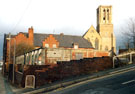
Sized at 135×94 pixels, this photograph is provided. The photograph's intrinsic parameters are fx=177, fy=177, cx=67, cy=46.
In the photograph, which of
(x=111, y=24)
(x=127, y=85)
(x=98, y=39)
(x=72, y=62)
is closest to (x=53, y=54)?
(x=72, y=62)

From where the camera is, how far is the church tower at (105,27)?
7806 centimetres

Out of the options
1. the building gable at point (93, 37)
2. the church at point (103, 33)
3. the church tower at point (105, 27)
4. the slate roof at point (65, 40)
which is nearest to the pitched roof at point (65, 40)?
the slate roof at point (65, 40)

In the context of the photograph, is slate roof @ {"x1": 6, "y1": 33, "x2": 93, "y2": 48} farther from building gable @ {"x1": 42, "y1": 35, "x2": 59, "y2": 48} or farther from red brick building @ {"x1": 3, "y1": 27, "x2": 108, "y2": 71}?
building gable @ {"x1": 42, "y1": 35, "x2": 59, "y2": 48}

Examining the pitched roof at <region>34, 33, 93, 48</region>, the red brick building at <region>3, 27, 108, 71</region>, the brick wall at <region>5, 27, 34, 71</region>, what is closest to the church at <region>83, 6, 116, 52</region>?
the pitched roof at <region>34, 33, 93, 48</region>

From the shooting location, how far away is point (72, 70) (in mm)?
19812

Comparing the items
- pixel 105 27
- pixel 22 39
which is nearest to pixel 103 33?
pixel 105 27

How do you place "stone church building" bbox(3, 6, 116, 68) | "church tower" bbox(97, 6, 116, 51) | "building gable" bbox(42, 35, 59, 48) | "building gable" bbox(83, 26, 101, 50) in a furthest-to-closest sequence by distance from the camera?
"church tower" bbox(97, 6, 116, 51)
"building gable" bbox(83, 26, 101, 50)
"building gable" bbox(42, 35, 59, 48)
"stone church building" bbox(3, 6, 116, 68)

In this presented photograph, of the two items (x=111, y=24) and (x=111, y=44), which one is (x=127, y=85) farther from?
(x=111, y=24)

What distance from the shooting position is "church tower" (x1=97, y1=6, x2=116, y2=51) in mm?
78062

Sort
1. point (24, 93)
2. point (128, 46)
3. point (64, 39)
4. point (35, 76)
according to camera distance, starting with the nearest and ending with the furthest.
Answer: point (24, 93), point (35, 76), point (128, 46), point (64, 39)

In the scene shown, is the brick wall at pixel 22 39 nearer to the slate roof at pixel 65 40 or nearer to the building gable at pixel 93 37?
the slate roof at pixel 65 40

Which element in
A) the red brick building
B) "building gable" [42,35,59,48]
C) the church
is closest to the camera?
the red brick building

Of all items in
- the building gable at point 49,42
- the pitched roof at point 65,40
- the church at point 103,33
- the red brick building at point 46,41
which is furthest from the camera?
the church at point 103,33

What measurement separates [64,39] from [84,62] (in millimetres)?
42459
